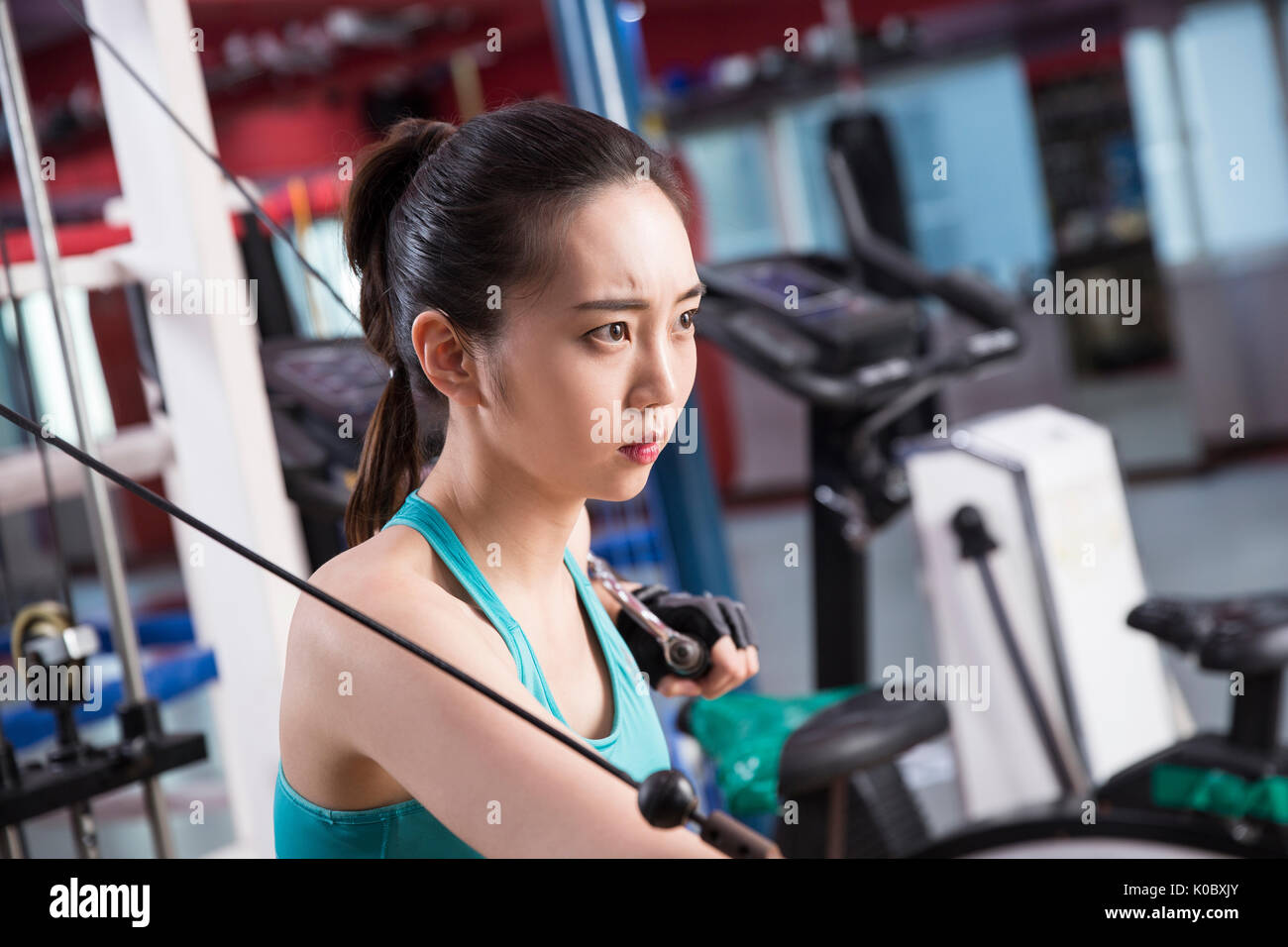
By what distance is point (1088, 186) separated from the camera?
6918 millimetres

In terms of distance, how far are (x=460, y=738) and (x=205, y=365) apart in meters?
1.04

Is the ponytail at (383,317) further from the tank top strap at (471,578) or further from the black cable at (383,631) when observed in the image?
the black cable at (383,631)

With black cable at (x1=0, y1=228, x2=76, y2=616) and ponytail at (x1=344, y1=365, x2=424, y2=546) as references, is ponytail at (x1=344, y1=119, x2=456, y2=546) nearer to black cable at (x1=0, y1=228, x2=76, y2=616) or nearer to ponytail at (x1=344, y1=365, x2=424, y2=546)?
ponytail at (x1=344, y1=365, x2=424, y2=546)

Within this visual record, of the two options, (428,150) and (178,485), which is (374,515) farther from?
(178,485)

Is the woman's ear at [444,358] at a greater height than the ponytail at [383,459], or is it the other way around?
the woman's ear at [444,358]

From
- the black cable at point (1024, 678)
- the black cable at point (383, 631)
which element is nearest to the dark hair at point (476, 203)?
the black cable at point (383, 631)

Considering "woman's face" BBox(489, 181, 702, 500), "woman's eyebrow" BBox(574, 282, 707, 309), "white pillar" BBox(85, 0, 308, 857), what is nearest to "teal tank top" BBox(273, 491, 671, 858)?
"woman's face" BBox(489, 181, 702, 500)

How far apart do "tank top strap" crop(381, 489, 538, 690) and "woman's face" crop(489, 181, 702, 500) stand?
0.10 metres

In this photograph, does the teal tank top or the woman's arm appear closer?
the woman's arm

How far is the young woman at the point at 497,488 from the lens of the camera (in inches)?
29.2

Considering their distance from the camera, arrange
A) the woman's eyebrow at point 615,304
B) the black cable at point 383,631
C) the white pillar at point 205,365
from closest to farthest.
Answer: the black cable at point 383,631 < the woman's eyebrow at point 615,304 < the white pillar at point 205,365

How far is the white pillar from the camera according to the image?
1587mm

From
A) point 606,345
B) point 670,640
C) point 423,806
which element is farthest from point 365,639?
point 670,640

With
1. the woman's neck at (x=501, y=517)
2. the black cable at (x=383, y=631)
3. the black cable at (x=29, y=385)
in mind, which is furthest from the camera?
the black cable at (x=29, y=385)
